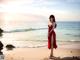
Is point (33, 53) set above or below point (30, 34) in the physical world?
below

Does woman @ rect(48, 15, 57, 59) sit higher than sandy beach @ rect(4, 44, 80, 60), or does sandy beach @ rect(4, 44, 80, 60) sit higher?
woman @ rect(48, 15, 57, 59)

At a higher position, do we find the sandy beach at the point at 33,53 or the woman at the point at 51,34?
the woman at the point at 51,34

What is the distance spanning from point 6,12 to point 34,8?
0.87 feet

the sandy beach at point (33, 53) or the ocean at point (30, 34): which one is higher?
the ocean at point (30, 34)

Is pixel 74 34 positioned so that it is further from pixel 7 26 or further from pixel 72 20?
pixel 7 26

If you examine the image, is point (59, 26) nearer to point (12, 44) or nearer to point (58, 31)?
point (58, 31)

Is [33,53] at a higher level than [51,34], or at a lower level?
lower

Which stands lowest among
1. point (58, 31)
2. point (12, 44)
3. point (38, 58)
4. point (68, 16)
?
point (38, 58)

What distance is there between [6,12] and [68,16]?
1.92 feet

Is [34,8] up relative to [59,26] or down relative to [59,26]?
up

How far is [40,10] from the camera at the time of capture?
68.6 inches

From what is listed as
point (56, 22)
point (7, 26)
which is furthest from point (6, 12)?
point (56, 22)

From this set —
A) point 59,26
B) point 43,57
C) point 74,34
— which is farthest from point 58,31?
point 43,57

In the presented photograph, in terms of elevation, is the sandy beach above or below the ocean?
below
